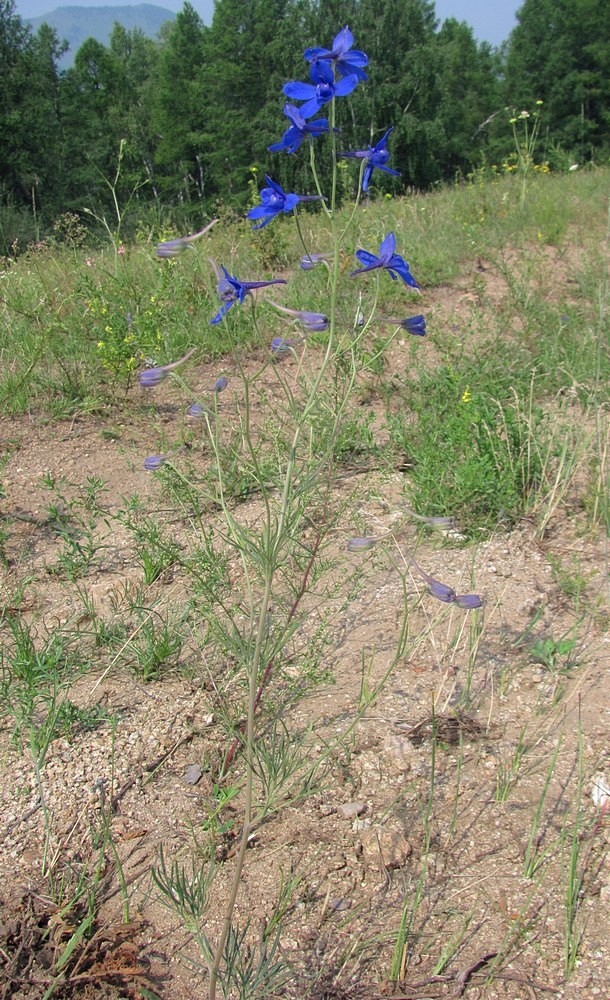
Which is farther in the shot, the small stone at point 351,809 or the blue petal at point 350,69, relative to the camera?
the small stone at point 351,809

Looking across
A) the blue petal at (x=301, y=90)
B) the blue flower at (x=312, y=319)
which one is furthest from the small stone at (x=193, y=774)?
the blue petal at (x=301, y=90)

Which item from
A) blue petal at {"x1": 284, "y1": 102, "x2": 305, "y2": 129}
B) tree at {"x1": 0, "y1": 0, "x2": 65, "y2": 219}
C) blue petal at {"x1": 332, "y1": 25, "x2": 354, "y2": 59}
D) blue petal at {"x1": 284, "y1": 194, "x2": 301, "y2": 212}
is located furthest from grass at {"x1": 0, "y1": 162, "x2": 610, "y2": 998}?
tree at {"x1": 0, "y1": 0, "x2": 65, "y2": 219}

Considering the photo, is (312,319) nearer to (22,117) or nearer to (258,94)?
(22,117)

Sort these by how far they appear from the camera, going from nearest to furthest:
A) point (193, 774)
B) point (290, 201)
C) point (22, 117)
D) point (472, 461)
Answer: point (290, 201), point (193, 774), point (472, 461), point (22, 117)

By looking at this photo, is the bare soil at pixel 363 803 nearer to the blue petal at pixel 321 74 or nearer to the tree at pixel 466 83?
the blue petal at pixel 321 74

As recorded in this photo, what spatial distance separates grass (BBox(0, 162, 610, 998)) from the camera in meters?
1.49

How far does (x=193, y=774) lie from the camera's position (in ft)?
5.90

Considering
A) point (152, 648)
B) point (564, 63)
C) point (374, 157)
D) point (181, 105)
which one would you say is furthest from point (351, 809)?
point (564, 63)

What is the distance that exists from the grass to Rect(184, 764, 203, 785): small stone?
0.9 inches

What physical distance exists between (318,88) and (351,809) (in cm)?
149

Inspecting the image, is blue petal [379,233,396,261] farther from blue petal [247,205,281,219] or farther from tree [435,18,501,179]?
tree [435,18,501,179]

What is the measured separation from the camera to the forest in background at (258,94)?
3428cm

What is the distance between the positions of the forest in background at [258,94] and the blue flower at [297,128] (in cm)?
3369

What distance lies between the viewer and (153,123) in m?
46.1
